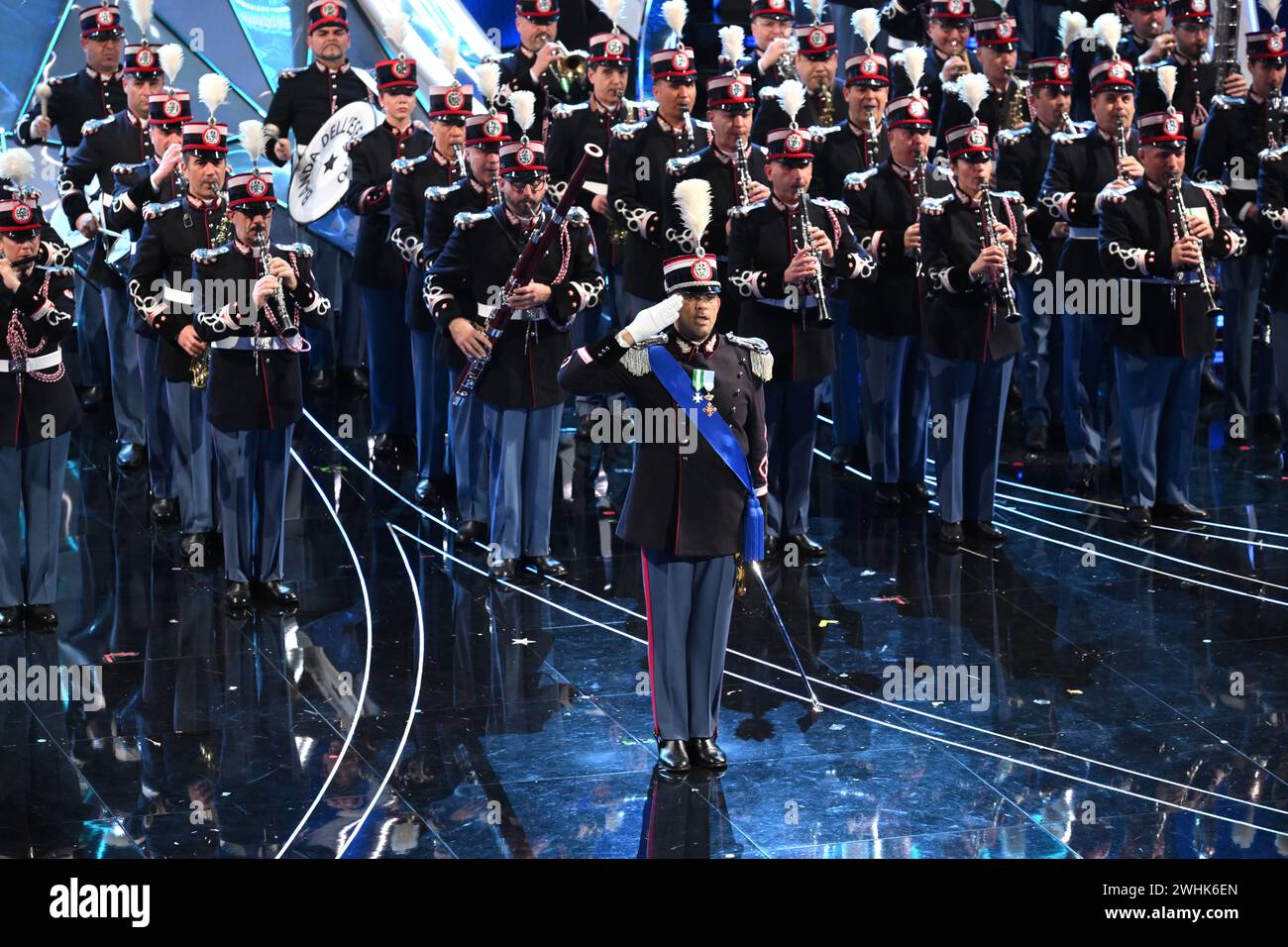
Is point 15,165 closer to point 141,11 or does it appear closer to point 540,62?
point 141,11

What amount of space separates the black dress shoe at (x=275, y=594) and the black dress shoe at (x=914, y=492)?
11.4 ft

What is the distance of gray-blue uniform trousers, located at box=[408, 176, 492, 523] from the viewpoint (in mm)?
9570

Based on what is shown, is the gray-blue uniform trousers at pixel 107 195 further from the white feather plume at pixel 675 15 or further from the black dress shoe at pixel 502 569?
the white feather plume at pixel 675 15

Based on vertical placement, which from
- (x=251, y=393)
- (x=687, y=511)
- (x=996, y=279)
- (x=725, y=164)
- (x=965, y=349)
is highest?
(x=725, y=164)

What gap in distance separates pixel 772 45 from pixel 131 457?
14.8 ft

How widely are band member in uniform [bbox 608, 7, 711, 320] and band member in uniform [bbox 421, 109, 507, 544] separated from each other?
2.51 feet

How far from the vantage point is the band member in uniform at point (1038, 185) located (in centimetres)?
1104

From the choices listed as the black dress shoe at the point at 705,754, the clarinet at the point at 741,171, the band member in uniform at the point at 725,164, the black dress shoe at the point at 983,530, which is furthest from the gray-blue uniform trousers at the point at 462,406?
the black dress shoe at the point at 705,754

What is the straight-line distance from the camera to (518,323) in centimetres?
916

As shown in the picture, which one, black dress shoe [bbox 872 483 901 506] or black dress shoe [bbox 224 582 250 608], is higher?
black dress shoe [bbox 872 483 901 506]

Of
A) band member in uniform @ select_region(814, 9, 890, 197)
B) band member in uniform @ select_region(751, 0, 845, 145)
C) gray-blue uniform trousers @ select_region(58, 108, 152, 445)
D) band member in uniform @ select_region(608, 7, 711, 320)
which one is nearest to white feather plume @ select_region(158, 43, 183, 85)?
gray-blue uniform trousers @ select_region(58, 108, 152, 445)

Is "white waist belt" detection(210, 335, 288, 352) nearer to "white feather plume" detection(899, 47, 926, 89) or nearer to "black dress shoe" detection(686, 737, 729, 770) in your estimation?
"black dress shoe" detection(686, 737, 729, 770)

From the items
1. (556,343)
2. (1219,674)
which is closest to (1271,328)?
(1219,674)

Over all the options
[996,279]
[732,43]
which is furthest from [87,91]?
[996,279]
